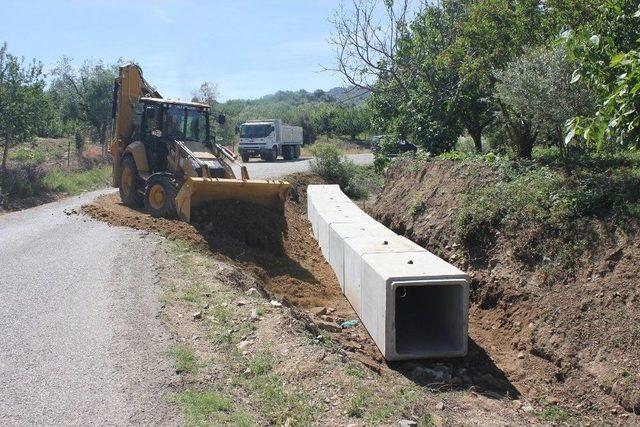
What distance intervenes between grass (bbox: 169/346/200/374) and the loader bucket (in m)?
5.70

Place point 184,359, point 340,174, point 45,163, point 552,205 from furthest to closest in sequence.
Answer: point 45,163, point 340,174, point 552,205, point 184,359

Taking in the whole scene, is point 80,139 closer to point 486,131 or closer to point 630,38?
point 486,131

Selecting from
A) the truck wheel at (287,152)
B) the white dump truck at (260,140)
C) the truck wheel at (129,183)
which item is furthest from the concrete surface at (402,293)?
the truck wheel at (287,152)

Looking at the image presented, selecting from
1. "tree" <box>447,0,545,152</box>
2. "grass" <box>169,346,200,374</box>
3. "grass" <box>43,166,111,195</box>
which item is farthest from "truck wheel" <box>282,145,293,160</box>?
"grass" <box>169,346,200,374</box>

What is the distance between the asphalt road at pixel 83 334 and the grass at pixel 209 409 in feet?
0.45

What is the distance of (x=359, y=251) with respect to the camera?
9750 mm

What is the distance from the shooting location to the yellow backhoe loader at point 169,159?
12.4 meters

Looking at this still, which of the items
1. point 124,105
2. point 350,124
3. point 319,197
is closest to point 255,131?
point 319,197

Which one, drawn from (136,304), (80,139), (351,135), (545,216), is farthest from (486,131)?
(351,135)

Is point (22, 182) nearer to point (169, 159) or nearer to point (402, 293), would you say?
point (169, 159)

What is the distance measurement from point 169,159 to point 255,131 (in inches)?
920

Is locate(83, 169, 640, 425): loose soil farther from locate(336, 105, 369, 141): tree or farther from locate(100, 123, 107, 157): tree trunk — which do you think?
locate(336, 105, 369, 141): tree

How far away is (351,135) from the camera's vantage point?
65.8m

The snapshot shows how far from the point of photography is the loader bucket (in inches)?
473
